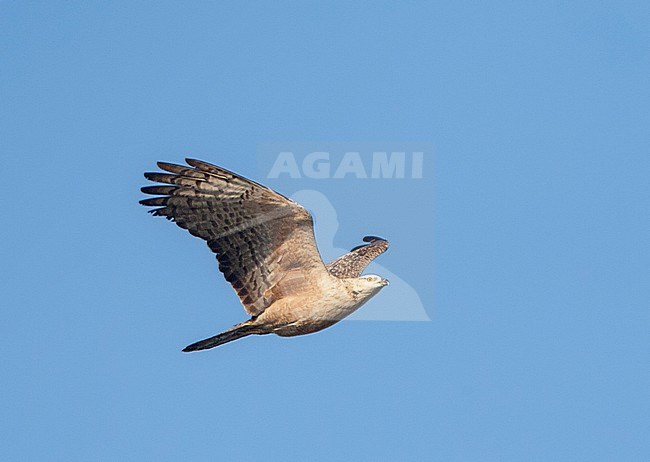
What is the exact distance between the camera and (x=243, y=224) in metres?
17.0

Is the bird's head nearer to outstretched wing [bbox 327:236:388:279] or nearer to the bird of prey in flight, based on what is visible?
the bird of prey in flight

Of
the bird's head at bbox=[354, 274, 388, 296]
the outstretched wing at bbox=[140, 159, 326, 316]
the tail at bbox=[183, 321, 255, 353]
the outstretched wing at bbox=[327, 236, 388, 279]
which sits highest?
the outstretched wing at bbox=[327, 236, 388, 279]

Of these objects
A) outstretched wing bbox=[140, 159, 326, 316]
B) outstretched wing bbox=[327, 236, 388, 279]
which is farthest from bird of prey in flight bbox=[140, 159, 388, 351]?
outstretched wing bbox=[327, 236, 388, 279]

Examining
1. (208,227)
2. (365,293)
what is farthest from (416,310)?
(208,227)

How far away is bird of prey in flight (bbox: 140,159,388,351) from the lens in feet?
54.7

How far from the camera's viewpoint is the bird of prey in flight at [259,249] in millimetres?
16688

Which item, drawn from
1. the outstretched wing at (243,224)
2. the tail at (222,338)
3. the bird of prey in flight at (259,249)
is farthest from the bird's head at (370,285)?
the tail at (222,338)

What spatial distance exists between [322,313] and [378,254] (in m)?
3.62

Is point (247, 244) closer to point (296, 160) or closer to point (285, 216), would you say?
point (285, 216)

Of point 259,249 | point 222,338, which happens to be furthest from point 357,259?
point 222,338

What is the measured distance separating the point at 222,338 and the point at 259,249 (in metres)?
1.12

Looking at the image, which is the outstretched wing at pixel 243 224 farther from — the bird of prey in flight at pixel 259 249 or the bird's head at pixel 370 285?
the bird's head at pixel 370 285

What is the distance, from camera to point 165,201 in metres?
16.9

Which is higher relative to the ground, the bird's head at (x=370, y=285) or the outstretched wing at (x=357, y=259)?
the outstretched wing at (x=357, y=259)
